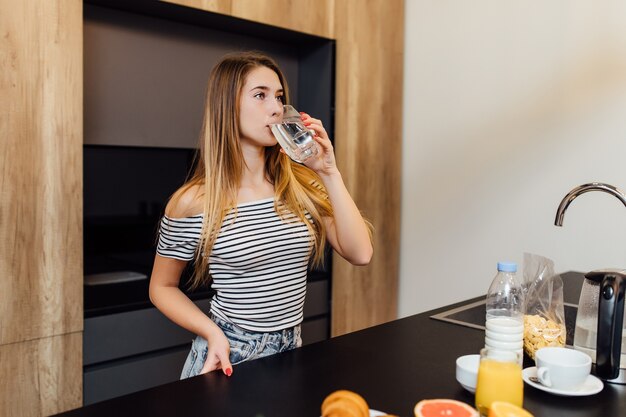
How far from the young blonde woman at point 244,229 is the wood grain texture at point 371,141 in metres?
1.34

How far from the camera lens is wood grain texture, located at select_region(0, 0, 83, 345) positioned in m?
1.94

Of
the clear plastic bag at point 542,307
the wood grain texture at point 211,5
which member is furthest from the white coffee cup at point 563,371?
the wood grain texture at point 211,5

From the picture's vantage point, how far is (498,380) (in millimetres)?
979

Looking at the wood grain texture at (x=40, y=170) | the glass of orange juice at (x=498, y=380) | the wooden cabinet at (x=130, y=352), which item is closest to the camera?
the glass of orange juice at (x=498, y=380)

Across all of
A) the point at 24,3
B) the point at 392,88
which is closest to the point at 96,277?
the point at 24,3

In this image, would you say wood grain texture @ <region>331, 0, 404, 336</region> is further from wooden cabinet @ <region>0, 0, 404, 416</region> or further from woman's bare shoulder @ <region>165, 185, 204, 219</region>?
woman's bare shoulder @ <region>165, 185, 204, 219</region>

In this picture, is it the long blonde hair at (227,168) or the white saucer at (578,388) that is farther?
the long blonde hair at (227,168)

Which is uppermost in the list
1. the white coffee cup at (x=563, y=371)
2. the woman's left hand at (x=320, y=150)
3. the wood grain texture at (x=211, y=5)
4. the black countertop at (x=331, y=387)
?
the wood grain texture at (x=211, y=5)

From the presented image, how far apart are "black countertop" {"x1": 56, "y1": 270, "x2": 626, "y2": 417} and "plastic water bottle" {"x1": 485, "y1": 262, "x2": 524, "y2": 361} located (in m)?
0.09

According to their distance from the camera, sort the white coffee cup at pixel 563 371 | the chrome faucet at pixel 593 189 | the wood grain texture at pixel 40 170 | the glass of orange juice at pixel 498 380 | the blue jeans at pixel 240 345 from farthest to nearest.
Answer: the wood grain texture at pixel 40 170
the blue jeans at pixel 240 345
the chrome faucet at pixel 593 189
the white coffee cup at pixel 563 371
the glass of orange juice at pixel 498 380

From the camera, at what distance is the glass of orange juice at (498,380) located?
0.98 meters

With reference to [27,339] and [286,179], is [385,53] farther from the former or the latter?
[27,339]

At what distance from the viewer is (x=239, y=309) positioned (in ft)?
5.24

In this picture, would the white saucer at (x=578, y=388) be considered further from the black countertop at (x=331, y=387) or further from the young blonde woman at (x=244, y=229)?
the young blonde woman at (x=244, y=229)
